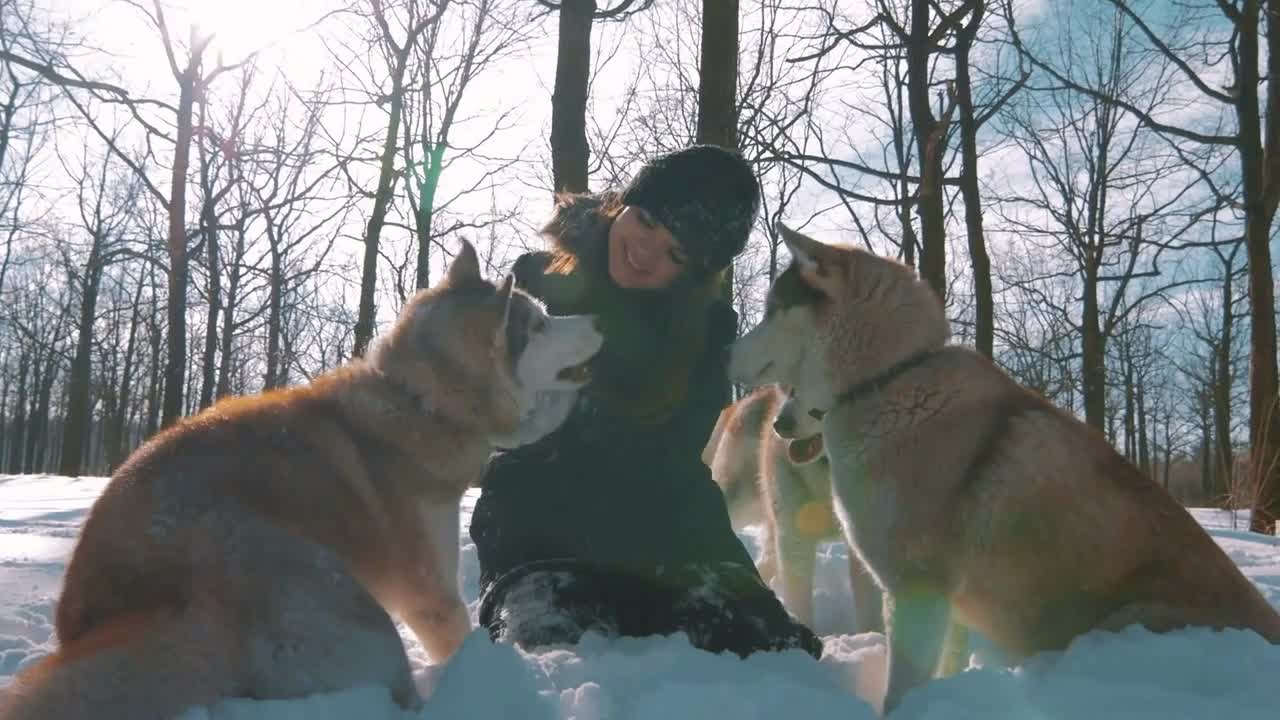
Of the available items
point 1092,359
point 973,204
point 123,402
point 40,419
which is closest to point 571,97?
point 973,204

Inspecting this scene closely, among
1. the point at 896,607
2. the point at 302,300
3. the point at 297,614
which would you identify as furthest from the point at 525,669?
the point at 302,300

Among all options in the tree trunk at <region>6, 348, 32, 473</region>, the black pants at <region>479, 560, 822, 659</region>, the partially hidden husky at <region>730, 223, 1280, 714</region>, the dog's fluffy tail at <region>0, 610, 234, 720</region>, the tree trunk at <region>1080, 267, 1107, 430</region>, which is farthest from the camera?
the tree trunk at <region>6, 348, 32, 473</region>

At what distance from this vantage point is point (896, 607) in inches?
98.7

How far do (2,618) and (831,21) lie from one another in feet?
27.1

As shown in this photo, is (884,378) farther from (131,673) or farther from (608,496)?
(131,673)

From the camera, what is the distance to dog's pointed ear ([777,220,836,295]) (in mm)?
2865

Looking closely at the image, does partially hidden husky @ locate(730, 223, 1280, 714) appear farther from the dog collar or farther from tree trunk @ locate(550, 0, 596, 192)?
tree trunk @ locate(550, 0, 596, 192)

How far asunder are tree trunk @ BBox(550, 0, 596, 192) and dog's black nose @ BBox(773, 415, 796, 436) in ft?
13.8

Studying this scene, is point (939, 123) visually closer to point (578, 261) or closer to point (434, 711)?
point (578, 261)

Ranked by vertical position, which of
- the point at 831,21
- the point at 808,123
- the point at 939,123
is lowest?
the point at 939,123

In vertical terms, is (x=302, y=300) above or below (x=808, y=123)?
below

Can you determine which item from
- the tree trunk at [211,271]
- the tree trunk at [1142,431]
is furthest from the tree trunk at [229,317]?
the tree trunk at [1142,431]

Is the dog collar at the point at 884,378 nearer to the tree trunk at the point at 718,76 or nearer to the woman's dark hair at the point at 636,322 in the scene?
the woman's dark hair at the point at 636,322

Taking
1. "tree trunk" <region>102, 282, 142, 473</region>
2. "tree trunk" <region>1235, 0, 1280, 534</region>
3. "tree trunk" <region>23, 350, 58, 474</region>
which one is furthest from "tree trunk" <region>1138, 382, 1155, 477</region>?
"tree trunk" <region>23, 350, 58, 474</region>
